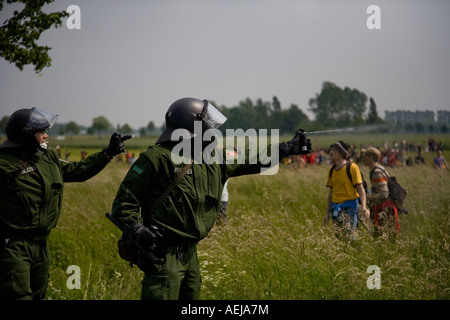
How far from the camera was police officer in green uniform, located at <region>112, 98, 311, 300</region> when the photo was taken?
10.5 ft

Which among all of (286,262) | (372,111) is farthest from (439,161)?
(286,262)

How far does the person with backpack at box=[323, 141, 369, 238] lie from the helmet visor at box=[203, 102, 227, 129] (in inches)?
114

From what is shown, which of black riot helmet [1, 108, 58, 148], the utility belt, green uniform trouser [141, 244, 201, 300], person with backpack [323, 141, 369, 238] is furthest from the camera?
person with backpack [323, 141, 369, 238]

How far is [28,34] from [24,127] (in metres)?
3.84

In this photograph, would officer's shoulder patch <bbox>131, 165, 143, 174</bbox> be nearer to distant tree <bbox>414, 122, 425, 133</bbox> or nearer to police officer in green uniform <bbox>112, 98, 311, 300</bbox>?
police officer in green uniform <bbox>112, 98, 311, 300</bbox>

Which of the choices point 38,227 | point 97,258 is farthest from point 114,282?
point 38,227

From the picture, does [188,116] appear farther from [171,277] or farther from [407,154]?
[407,154]

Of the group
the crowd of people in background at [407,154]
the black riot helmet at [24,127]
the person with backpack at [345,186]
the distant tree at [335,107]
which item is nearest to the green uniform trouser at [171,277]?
the black riot helmet at [24,127]

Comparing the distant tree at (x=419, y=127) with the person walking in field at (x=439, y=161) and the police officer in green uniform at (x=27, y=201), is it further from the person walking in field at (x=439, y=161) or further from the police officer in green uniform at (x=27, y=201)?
the police officer in green uniform at (x=27, y=201)

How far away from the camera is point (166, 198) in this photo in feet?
10.7

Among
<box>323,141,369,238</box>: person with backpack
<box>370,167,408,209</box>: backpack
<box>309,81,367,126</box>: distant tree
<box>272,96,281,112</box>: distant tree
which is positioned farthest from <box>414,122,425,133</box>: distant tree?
<box>272,96,281,112</box>: distant tree
